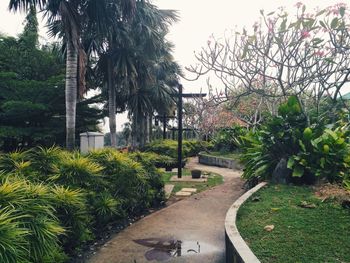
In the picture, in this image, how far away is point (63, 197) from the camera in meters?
4.09

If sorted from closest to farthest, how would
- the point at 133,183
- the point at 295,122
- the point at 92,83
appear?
the point at 133,183 < the point at 295,122 < the point at 92,83

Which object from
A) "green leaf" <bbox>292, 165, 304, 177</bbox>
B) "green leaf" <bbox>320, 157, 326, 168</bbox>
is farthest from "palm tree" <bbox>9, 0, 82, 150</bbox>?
"green leaf" <bbox>320, 157, 326, 168</bbox>

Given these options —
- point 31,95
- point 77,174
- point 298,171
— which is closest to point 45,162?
point 77,174

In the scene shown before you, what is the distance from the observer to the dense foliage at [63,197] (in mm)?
2979

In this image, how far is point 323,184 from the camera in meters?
6.27

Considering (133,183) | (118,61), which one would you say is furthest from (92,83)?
(133,183)

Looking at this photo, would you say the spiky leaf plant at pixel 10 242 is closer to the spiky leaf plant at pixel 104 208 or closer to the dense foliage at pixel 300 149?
the spiky leaf plant at pixel 104 208

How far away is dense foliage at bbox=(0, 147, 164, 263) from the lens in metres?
2.98

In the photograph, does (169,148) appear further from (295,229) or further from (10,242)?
(10,242)

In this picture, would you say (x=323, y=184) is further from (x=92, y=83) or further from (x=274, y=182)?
(x=92, y=83)

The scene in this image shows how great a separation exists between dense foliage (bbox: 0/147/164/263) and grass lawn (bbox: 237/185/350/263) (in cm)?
226

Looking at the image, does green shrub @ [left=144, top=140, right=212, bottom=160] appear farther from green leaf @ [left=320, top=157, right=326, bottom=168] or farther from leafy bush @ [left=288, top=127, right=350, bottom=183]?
green leaf @ [left=320, top=157, right=326, bottom=168]

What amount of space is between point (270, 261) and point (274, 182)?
4.16 metres

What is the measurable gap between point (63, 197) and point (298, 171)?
16.0ft
